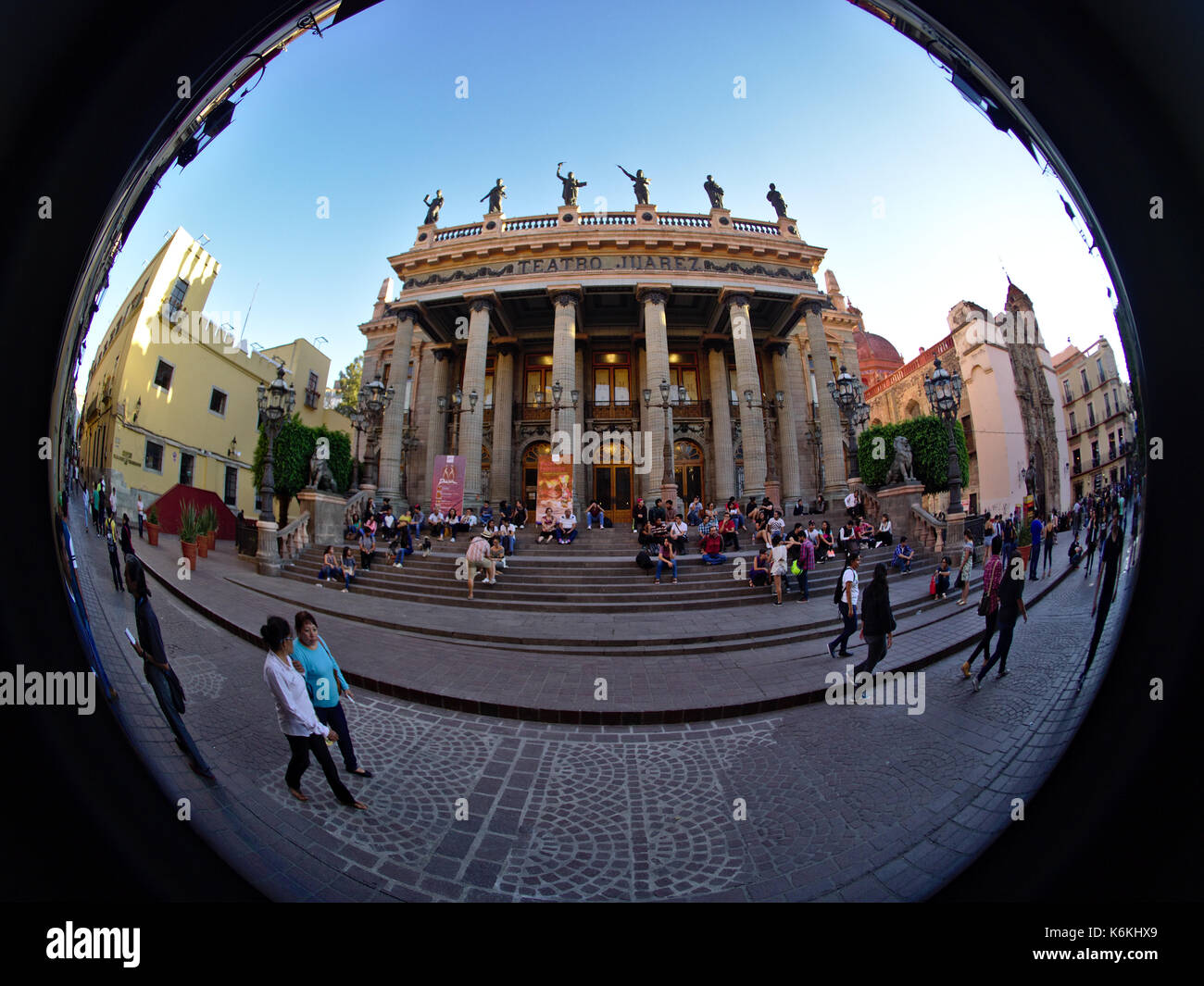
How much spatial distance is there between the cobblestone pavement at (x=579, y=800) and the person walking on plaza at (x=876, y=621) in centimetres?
11

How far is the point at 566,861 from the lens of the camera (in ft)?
2.80

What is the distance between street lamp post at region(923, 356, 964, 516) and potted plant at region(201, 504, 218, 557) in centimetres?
177

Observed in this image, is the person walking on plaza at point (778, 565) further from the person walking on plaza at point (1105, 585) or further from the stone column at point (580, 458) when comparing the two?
the stone column at point (580, 458)

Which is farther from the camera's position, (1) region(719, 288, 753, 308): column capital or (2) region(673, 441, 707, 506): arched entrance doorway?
(2) region(673, 441, 707, 506): arched entrance doorway

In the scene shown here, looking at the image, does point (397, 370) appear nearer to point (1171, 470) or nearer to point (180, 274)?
point (180, 274)

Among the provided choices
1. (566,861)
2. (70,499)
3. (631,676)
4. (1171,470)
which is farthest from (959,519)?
(70,499)

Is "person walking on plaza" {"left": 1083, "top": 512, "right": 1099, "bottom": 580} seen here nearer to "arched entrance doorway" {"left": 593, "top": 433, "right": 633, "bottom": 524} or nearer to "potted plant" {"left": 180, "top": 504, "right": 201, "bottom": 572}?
"potted plant" {"left": 180, "top": 504, "right": 201, "bottom": 572}

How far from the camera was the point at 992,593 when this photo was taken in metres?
0.92

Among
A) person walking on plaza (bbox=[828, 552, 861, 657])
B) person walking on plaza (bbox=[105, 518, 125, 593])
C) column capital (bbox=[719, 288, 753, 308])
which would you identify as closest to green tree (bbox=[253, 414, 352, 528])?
person walking on plaza (bbox=[105, 518, 125, 593])

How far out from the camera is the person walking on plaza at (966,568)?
101 centimetres

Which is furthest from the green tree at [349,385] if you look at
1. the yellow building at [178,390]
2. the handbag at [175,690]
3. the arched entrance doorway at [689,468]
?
the arched entrance doorway at [689,468]

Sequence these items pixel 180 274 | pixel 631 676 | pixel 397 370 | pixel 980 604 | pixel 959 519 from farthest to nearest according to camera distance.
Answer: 1. pixel 397 370
2. pixel 631 676
3. pixel 959 519
4. pixel 980 604
5. pixel 180 274

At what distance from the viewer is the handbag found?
794mm

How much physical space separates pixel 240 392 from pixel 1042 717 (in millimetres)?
1773
